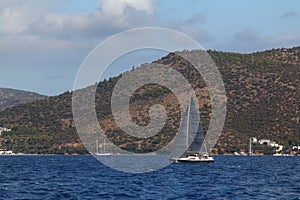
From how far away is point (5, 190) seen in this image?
75375 mm

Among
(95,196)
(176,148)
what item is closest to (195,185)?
(95,196)

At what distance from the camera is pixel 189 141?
141625 mm

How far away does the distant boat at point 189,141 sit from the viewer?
14138cm

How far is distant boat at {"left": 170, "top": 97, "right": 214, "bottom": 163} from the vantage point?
464 ft

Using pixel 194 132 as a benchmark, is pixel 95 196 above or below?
below

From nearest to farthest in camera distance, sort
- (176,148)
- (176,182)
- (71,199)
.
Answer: (71,199) → (176,182) → (176,148)

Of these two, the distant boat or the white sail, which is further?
the distant boat

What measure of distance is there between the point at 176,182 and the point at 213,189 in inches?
452

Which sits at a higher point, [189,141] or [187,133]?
[187,133]

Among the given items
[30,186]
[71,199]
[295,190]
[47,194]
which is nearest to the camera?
[71,199]

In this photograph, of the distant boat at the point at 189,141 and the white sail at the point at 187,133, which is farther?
the distant boat at the point at 189,141

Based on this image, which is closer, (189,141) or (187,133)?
(187,133)

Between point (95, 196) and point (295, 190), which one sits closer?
point (95, 196)

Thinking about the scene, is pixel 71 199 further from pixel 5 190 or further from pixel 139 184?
pixel 139 184
